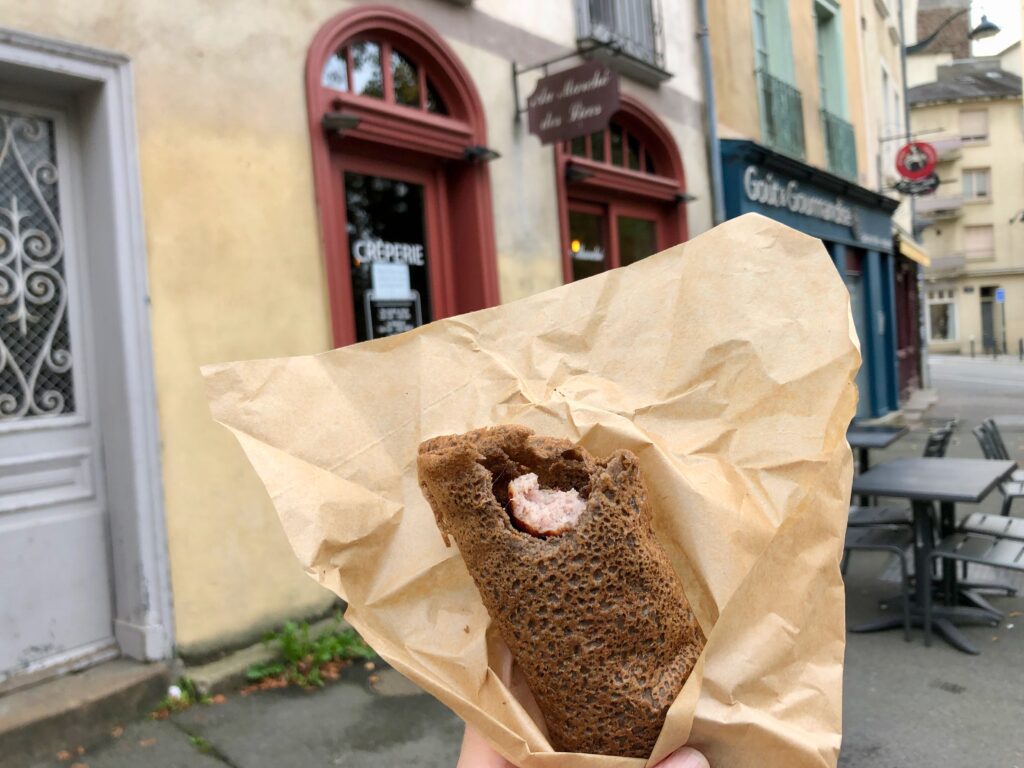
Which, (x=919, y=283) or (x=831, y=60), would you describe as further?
(x=919, y=283)

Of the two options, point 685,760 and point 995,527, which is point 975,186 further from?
point 685,760

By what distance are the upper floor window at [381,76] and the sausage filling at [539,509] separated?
4544mm

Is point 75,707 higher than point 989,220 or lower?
lower

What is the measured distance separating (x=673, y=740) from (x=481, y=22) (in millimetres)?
6109

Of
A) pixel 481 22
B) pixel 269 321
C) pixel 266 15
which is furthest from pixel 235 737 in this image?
pixel 481 22

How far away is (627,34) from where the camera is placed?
26.9 feet

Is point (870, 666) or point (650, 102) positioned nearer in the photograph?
point (870, 666)

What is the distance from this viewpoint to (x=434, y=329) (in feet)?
4.86

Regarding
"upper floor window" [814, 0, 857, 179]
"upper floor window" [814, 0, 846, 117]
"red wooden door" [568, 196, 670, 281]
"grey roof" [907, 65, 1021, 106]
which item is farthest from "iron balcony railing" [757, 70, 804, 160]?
"grey roof" [907, 65, 1021, 106]

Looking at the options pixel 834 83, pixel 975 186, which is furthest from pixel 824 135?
pixel 975 186

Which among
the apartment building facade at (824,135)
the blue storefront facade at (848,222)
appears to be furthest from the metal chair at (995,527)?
the apartment building facade at (824,135)

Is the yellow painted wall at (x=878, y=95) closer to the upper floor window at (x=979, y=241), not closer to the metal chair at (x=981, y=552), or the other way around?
the metal chair at (x=981, y=552)

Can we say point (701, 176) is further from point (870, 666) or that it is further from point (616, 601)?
point (616, 601)

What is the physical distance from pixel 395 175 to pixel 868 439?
13.9ft
